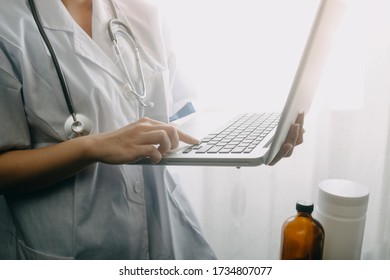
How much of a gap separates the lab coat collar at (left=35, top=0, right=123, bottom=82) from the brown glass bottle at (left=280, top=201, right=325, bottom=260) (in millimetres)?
414

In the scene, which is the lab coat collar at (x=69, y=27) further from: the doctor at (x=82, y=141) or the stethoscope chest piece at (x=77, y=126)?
the stethoscope chest piece at (x=77, y=126)

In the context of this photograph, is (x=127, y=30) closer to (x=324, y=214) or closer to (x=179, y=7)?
(x=179, y=7)

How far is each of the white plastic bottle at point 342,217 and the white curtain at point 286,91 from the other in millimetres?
291

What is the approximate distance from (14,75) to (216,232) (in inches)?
29.0

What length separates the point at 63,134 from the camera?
0.54m

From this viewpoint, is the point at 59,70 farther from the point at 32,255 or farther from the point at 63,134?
the point at 32,255

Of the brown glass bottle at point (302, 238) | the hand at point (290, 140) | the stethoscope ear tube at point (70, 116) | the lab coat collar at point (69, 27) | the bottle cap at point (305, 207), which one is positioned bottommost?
the brown glass bottle at point (302, 238)

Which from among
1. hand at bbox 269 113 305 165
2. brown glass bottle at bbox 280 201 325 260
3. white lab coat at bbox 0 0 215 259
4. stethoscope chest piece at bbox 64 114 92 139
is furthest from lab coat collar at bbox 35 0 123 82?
brown glass bottle at bbox 280 201 325 260

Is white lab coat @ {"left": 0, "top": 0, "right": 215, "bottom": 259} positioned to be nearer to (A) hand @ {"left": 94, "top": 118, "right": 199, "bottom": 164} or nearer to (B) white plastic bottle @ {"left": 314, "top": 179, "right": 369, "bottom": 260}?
(A) hand @ {"left": 94, "top": 118, "right": 199, "bottom": 164}

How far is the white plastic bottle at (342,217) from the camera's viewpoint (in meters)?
0.62

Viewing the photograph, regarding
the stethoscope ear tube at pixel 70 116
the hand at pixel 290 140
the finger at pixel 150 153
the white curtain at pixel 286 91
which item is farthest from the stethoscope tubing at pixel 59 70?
the white curtain at pixel 286 91

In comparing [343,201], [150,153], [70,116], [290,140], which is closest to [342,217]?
[343,201]

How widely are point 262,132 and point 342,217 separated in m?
0.21

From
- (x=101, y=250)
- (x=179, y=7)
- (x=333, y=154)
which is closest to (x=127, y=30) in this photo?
(x=179, y=7)
